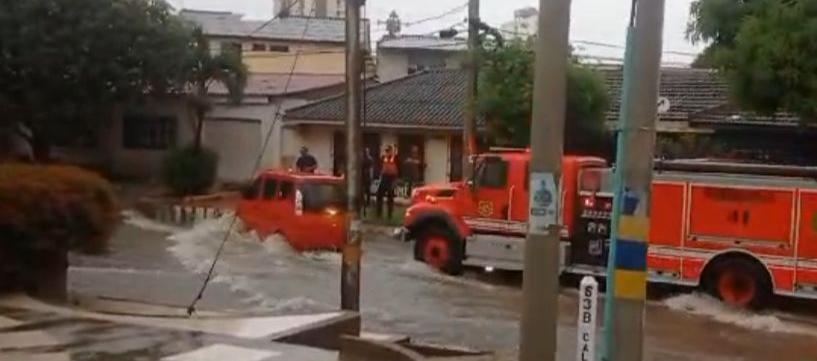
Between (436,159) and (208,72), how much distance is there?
756cm

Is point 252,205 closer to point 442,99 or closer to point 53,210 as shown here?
point 53,210

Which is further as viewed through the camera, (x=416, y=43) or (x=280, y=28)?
(x=280, y=28)

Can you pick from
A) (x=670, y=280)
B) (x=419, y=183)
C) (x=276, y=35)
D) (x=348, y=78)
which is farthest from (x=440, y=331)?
(x=276, y=35)

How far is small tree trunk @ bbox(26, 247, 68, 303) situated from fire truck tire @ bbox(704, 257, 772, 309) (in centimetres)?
1082

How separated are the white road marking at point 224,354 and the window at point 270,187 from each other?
52.4 feet

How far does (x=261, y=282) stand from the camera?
23031 millimetres

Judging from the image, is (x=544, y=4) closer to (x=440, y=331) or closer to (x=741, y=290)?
(x=440, y=331)

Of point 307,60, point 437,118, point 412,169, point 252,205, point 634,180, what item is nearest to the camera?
point 634,180

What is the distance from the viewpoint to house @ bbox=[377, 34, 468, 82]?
5797 centimetres

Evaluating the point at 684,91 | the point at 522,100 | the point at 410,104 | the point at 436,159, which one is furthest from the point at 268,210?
the point at 410,104

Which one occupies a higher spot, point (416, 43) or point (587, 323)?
point (416, 43)

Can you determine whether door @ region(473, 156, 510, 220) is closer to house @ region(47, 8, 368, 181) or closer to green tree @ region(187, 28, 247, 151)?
house @ region(47, 8, 368, 181)

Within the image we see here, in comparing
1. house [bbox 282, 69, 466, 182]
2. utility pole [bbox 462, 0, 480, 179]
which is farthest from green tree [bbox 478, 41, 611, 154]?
house [bbox 282, 69, 466, 182]

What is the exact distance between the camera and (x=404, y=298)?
22031 millimetres
